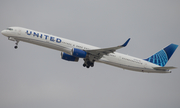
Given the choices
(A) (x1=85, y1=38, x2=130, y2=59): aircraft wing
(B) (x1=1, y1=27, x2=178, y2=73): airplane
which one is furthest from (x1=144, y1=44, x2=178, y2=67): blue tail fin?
(A) (x1=85, y1=38, x2=130, y2=59): aircraft wing

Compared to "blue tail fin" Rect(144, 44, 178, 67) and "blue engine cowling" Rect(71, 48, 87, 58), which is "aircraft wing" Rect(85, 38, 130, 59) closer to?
"blue engine cowling" Rect(71, 48, 87, 58)

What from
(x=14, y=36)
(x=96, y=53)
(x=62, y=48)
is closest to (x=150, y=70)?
(x=96, y=53)

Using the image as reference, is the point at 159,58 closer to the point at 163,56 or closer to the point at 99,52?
the point at 163,56

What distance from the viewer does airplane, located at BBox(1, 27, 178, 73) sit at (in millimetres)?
38625

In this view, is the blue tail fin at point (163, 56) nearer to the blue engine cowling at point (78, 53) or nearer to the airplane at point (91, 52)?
the airplane at point (91, 52)

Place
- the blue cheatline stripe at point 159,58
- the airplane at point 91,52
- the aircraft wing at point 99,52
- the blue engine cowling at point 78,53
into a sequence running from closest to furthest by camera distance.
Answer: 1. the airplane at point 91,52
2. the blue engine cowling at point 78,53
3. the aircraft wing at point 99,52
4. the blue cheatline stripe at point 159,58

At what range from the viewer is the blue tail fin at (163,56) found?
47.4 meters

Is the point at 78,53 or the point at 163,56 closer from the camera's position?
the point at 78,53

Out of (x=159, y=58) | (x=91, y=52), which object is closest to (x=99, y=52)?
(x=91, y=52)

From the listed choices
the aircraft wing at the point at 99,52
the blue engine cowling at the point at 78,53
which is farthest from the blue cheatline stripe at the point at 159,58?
the blue engine cowling at the point at 78,53

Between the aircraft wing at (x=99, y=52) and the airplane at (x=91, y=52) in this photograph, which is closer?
the airplane at (x=91, y=52)

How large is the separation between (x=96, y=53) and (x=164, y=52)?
17.1 m

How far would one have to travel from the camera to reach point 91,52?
133 feet

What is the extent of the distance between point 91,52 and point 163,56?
57.0ft
